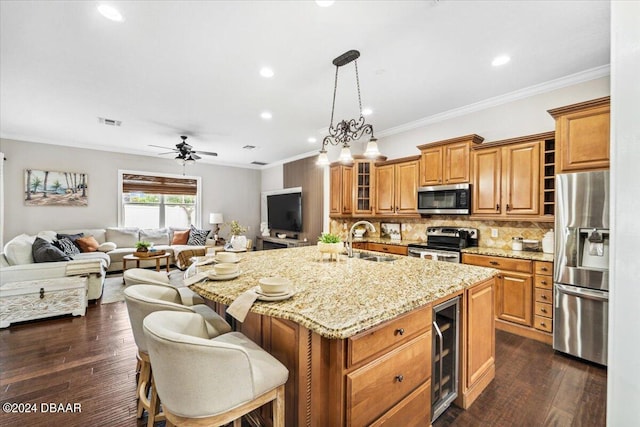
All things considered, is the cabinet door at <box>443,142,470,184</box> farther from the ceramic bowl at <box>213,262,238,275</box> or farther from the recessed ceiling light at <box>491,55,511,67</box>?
the ceramic bowl at <box>213,262,238,275</box>

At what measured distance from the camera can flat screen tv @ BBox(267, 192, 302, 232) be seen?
20.9 feet

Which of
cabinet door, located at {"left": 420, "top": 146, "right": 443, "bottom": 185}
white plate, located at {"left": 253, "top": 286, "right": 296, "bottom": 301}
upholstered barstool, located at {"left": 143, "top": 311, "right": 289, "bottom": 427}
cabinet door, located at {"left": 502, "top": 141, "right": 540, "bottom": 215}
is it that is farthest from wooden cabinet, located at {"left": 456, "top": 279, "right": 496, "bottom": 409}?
cabinet door, located at {"left": 420, "top": 146, "right": 443, "bottom": 185}

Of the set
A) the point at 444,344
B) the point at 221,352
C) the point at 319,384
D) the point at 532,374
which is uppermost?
the point at 221,352

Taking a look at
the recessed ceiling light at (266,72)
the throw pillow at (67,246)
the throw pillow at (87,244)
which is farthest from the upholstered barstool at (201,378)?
the throw pillow at (87,244)

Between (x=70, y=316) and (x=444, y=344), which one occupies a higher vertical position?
(x=444, y=344)

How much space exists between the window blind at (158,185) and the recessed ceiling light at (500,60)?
22.6ft

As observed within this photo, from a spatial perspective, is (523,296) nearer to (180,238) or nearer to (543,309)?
(543,309)

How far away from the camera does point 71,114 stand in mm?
4148

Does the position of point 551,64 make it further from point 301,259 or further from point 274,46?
point 301,259

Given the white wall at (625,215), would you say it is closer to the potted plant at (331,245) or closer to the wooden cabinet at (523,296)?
the potted plant at (331,245)

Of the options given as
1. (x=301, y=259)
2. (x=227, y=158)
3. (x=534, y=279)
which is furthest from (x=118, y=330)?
(x=227, y=158)

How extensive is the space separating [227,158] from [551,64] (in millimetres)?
6595

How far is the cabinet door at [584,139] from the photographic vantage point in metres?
2.42

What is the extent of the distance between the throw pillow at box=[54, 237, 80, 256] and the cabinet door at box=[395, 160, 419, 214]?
5740 mm
